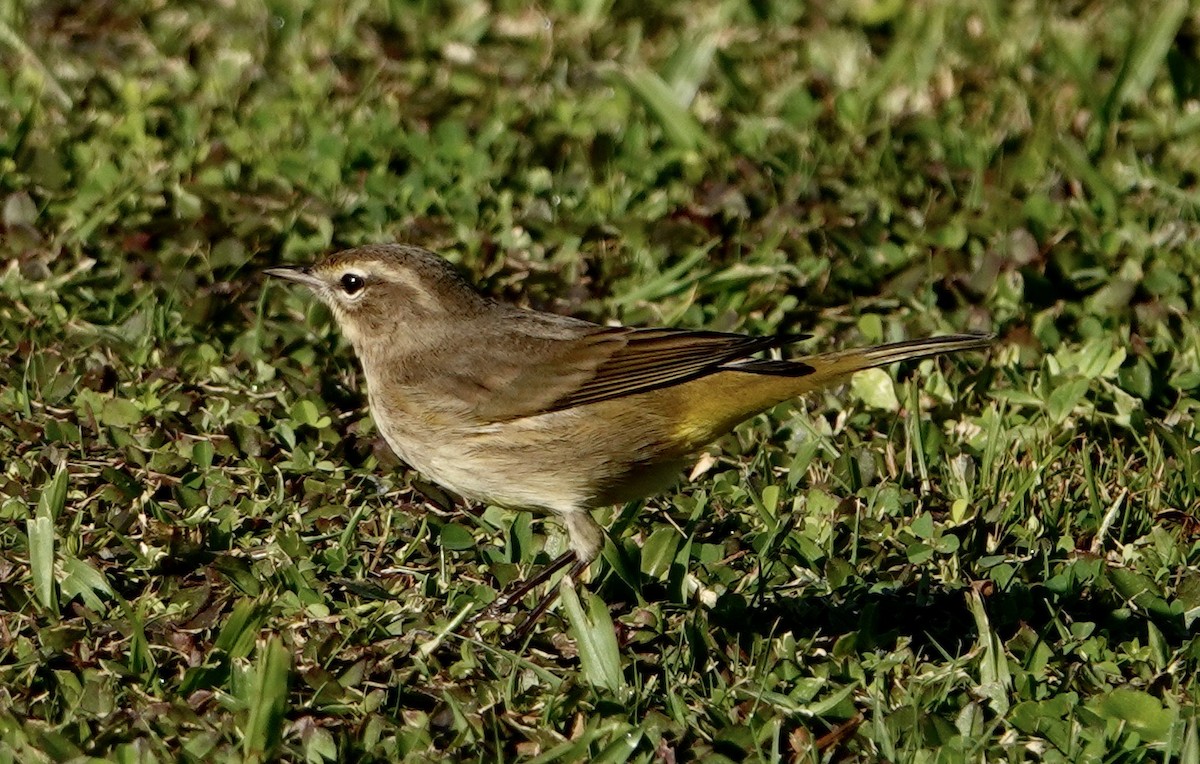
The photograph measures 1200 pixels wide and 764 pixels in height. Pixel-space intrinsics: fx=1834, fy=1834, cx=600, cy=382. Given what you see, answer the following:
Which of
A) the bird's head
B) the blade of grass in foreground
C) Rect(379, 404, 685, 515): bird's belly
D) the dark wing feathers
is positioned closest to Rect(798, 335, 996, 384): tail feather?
the dark wing feathers

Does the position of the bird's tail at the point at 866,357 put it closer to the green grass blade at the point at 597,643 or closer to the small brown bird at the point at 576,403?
the small brown bird at the point at 576,403

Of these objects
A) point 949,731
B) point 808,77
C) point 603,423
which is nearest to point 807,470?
point 603,423

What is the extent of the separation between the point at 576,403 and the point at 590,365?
17 cm

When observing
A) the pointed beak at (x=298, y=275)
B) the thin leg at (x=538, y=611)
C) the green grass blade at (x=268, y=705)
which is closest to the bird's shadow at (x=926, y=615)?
the thin leg at (x=538, y=611)

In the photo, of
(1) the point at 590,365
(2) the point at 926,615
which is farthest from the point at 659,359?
(2) the point at 926,615

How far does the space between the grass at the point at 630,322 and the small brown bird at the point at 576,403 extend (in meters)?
0.33

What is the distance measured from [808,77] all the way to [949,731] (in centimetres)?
498

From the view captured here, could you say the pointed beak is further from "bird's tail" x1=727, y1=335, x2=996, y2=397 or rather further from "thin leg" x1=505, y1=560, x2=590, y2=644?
"bird's tail" x1=727, y1=335, x2=996, y2=397

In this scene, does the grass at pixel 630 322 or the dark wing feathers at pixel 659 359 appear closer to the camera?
the grass at pixel 630 322

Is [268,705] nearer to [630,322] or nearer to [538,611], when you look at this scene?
[538,611]

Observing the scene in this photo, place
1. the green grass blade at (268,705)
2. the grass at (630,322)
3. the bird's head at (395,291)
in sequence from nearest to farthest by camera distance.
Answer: the green grass blade at (268,705) < the grass at (630,322) < the bird's head at (395,291)

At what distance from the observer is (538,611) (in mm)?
6070

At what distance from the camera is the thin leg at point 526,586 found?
6.18 meters

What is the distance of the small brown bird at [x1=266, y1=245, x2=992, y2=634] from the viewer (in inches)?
241
